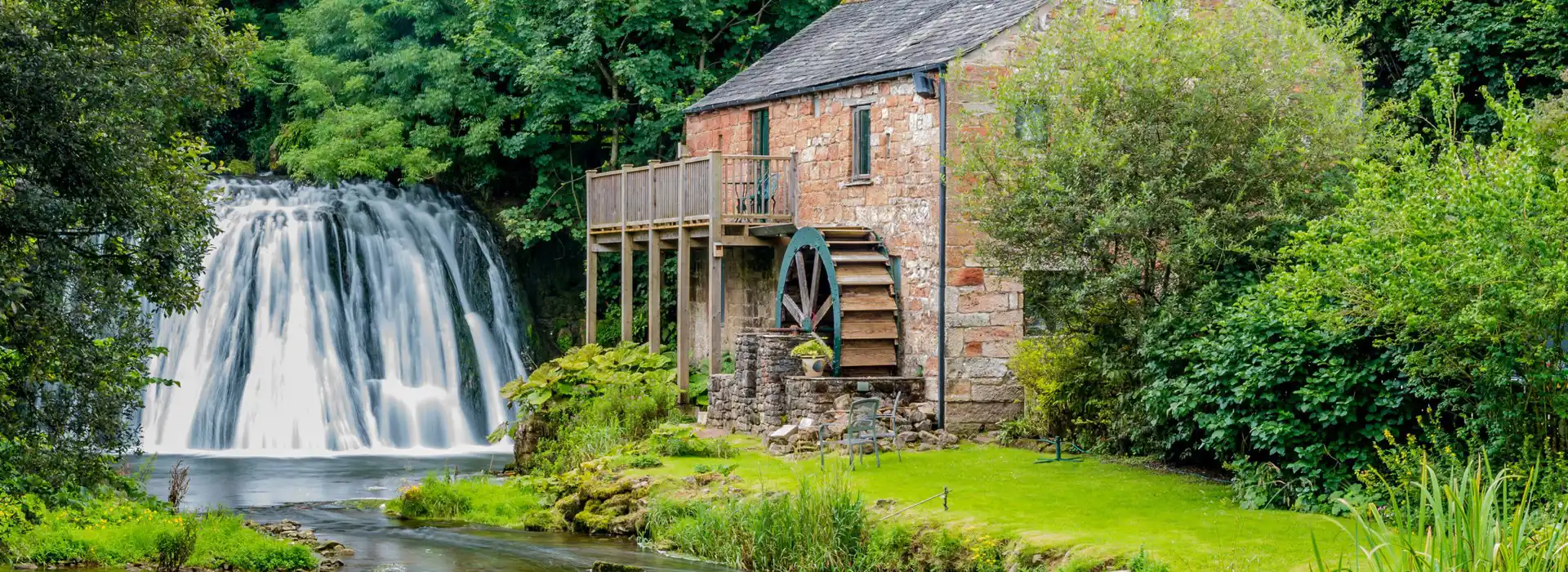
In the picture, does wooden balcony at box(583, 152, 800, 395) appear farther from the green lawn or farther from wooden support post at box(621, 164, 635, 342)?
the green lawn

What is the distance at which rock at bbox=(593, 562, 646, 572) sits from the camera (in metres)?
13.4

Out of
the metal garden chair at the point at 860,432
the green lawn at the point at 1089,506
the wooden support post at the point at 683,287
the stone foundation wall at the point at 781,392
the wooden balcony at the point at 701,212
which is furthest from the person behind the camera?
the wooden support post at the point at 683,287

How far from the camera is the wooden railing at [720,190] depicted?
22594 millimetres

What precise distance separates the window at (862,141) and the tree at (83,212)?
10097 mm

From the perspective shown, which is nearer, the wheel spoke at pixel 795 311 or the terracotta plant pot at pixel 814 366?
the terracotta plant pot at pixel 814 366

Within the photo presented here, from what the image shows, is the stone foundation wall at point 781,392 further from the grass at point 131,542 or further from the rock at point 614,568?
the grass at point 131,542

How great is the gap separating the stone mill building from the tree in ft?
27.1

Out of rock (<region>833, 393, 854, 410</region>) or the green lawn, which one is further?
rock (<region>833, 393, 854, 410</region>)

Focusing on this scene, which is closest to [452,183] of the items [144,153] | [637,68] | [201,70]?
[637,68]

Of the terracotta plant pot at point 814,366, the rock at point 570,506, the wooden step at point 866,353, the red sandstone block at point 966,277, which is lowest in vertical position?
the rock at point 570,506

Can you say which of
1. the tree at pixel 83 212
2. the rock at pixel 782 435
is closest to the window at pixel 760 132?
the rock at pixel 782 435

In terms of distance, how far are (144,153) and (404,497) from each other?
7.19 metres

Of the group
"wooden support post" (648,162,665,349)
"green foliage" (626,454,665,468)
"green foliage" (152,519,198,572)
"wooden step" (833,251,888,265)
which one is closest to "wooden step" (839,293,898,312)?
"wooden step" (833,251,888,265)

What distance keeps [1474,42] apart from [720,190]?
11058 millimetres
